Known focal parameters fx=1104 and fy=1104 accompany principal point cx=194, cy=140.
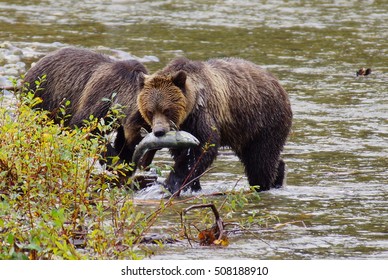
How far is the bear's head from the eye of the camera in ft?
29.7

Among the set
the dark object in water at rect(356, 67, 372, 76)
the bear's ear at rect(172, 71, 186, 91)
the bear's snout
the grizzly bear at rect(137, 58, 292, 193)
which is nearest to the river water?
the dark object in water at rect(356, 67, 372, 76)

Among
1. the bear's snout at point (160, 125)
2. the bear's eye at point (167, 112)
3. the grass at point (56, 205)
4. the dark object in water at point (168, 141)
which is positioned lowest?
the dark object in water at point (168, 141)

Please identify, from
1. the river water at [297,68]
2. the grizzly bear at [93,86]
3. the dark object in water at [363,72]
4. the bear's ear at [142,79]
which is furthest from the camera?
the dark object in water at [363,72]

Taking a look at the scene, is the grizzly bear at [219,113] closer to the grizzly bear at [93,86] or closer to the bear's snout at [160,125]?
the bear's snout at [160,125]

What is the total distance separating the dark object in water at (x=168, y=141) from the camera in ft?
29.1

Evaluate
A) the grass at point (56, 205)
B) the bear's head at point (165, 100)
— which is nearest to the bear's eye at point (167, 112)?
the bear's head at point (165, 100)

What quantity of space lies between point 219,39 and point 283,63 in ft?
7.65

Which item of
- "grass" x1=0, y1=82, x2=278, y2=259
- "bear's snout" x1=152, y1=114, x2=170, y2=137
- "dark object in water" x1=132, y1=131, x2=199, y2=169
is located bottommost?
"dark object in water" x1=132, y1=131, x2=199, y2=169

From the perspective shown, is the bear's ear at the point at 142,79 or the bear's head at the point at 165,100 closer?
the bear's head at the point at 165,100

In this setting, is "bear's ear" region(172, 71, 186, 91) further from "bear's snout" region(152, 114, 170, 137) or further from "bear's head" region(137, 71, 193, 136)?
"bear's snout" region(152, 114, 170, 137)

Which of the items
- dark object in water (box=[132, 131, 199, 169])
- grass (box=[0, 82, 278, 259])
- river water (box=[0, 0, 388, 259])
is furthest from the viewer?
dark object in water (box=[132, 131, 199, 169])

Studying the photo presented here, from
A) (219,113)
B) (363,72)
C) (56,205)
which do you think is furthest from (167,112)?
(363,72)

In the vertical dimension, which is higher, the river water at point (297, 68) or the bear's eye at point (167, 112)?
the bear's eye at point (167, 112)

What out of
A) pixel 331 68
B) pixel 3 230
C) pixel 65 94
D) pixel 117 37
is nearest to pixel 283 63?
pixel 331 68
